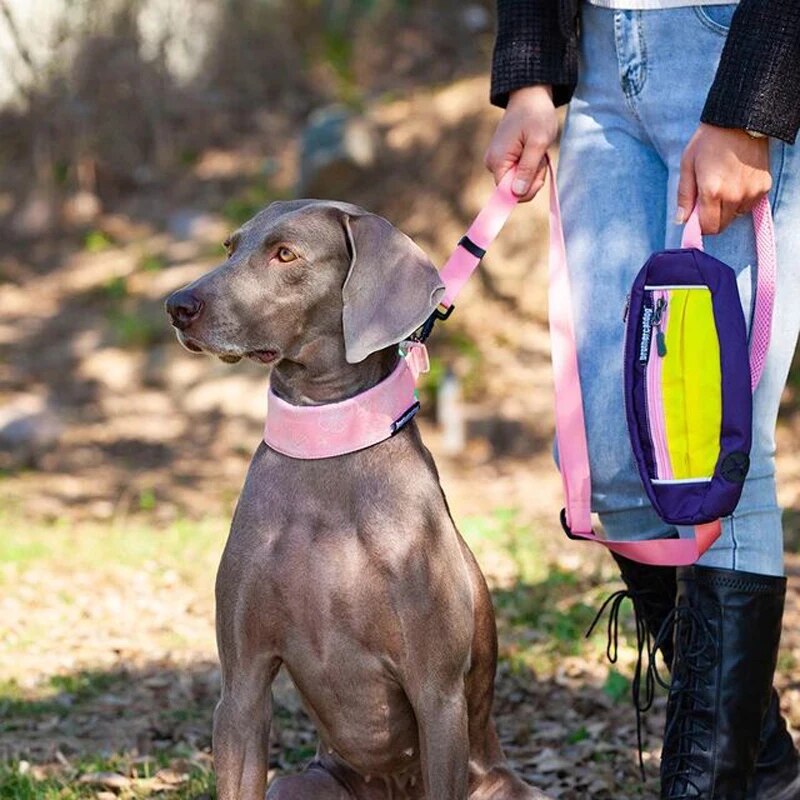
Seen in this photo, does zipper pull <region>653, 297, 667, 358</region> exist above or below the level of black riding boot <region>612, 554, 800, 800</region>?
above

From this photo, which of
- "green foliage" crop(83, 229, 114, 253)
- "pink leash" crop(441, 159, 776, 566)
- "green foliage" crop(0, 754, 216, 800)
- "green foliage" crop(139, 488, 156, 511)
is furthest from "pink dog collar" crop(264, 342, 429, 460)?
"green foliage" crop(83, 229, 114, 253)

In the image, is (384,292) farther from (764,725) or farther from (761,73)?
(764,725)

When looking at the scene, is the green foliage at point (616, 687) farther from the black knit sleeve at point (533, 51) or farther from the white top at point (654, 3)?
the white top at point (654, 3)

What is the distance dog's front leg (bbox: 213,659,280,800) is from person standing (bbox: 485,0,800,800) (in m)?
0.84

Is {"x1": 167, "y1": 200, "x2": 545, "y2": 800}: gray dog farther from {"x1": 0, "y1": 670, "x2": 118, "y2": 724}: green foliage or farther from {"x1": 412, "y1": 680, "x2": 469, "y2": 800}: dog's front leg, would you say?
{"x1": 0, "y1": 670, "x2": 118, "y2": 724}: green foliage

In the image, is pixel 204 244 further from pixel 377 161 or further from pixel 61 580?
pixel 61 580

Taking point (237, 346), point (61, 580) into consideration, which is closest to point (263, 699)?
point (237, 346)

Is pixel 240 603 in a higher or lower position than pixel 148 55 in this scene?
higher

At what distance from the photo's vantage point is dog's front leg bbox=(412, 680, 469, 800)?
2.61 m

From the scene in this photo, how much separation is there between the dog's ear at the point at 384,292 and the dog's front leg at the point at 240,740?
0.65 meters

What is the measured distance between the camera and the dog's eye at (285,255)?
267 centimetres

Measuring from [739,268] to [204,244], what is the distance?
10288 mm

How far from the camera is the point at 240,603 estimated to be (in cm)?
261

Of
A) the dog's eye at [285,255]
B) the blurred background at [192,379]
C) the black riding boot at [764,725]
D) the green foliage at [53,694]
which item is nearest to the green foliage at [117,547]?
the blurred background at [192,379]
